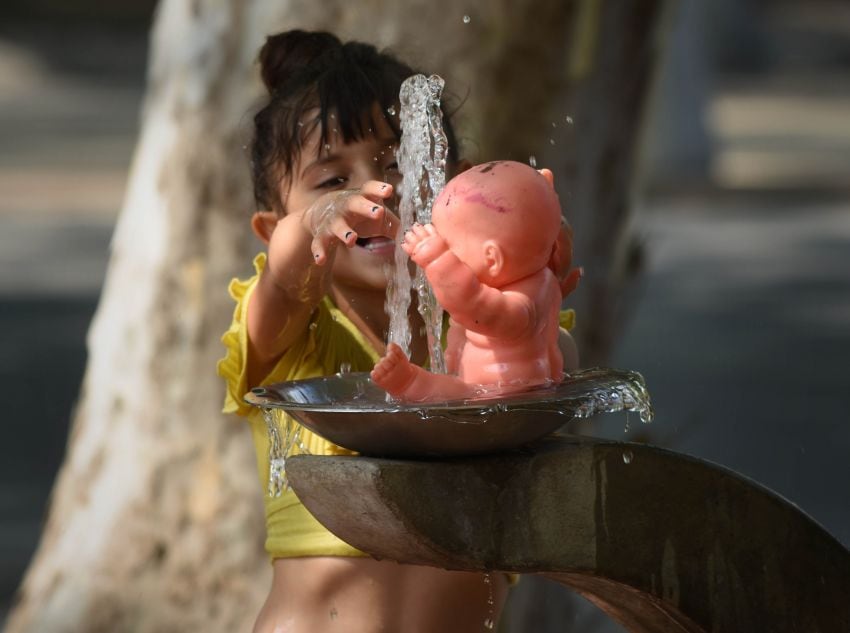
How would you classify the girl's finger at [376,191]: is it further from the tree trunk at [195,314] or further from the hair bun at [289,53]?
the tree trunk at [195,314]

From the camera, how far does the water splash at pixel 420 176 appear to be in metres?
2.46

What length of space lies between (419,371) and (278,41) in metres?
1.06

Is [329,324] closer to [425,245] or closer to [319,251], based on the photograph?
[319,251]

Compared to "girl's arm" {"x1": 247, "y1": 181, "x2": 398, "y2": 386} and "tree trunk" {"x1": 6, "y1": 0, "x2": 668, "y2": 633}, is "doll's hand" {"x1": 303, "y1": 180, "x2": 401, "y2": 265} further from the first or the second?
"tree trunk" {"x1": 6, "y1": 0, "x2": 668, "y2": 633}

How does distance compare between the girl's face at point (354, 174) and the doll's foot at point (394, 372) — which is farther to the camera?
the girl's face at point (354, 174)

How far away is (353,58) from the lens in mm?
2719

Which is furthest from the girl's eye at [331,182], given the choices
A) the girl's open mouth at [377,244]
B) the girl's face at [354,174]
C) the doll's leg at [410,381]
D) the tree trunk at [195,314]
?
the tree trunk at [195,314]

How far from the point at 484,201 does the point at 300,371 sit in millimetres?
754

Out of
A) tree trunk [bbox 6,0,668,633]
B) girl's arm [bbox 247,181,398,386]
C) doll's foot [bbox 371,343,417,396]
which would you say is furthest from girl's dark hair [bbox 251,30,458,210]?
tree trunk [bbox 6,0,668,633]

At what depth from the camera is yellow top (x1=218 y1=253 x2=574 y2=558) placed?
2.65m

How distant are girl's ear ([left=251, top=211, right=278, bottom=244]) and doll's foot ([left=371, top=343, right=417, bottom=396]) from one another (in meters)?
0.77

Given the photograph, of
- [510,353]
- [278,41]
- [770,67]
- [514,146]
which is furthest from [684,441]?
[770,67]

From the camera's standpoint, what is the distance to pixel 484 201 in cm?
207

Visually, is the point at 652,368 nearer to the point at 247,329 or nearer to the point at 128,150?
the point at 247,329
